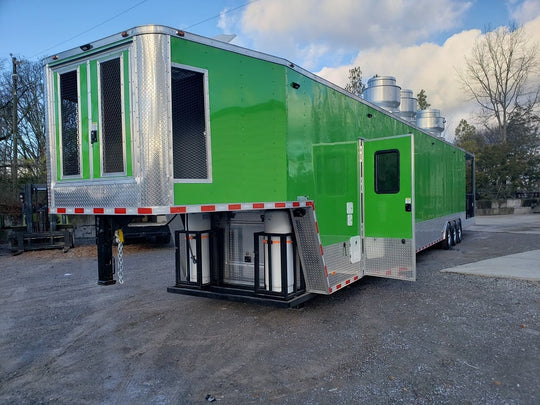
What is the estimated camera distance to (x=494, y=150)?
27062 millimetres

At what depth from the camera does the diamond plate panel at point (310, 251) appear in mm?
5238

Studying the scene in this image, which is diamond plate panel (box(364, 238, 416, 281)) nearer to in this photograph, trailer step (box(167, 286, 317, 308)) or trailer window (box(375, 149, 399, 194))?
trailer window (box(375, 149, 399, 194))

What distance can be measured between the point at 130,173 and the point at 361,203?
3.71 m

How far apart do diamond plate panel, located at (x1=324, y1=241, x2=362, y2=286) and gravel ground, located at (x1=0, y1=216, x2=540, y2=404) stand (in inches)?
18.4

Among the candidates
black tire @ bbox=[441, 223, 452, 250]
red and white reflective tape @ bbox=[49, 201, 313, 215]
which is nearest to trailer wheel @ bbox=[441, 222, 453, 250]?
black tire @ bbox=[441, 223, 452, 250]

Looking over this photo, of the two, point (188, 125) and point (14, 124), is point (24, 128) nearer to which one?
point (14, 124)

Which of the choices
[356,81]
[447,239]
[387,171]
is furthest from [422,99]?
[387,171]

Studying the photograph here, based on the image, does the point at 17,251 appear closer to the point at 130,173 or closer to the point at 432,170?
the point at 130,173

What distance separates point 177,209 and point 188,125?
0.87m

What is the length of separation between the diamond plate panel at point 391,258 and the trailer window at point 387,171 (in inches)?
30.3

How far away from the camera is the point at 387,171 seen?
615 cm

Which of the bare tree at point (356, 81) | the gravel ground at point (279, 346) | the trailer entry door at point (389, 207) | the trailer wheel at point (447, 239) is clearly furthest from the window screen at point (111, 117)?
the bare tree at point (356, 81)

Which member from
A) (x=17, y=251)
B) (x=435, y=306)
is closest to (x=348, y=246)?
(x=435, y=306)

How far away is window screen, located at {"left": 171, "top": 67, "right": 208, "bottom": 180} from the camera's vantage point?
13.2 feet
